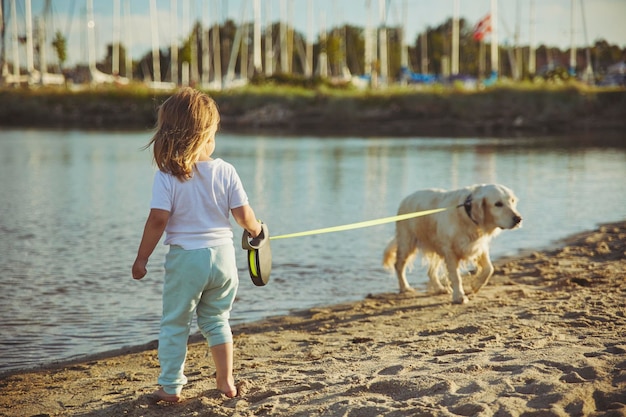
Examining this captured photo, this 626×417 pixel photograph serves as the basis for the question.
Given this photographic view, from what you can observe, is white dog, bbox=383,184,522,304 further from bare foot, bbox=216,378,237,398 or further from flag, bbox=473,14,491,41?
flag, bbox=473,14,491,41

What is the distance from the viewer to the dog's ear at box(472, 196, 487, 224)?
8.19 meters

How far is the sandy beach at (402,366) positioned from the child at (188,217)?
57cm

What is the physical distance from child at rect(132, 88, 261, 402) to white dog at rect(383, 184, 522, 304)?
3816mm

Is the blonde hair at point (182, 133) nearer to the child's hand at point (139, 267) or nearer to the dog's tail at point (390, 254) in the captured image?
the child's hand at point (139, 267)

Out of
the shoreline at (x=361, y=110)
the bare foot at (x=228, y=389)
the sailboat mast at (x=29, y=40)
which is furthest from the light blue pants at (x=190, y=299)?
the sailboat mast at (x=29, y=40)

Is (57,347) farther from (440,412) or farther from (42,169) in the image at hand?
(42,169)

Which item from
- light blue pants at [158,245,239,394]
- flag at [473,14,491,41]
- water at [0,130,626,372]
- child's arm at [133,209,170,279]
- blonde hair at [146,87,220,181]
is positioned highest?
flag at [473,14,491,41]

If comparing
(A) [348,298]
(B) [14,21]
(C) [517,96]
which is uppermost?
(B) [14,21]

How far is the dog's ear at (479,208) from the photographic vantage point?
819 centimetres

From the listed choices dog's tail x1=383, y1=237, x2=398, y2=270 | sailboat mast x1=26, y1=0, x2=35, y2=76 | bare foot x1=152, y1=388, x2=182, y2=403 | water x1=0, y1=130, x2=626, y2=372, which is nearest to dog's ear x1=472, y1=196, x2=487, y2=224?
dog's tail x1=383, y1=237, x2=398, y2=270

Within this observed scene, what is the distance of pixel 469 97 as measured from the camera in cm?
4900

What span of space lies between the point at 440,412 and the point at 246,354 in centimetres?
257

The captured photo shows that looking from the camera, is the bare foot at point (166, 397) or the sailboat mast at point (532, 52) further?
the sailboat mast at point (532, 52)

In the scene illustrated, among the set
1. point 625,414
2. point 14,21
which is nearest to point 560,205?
point 625,414
